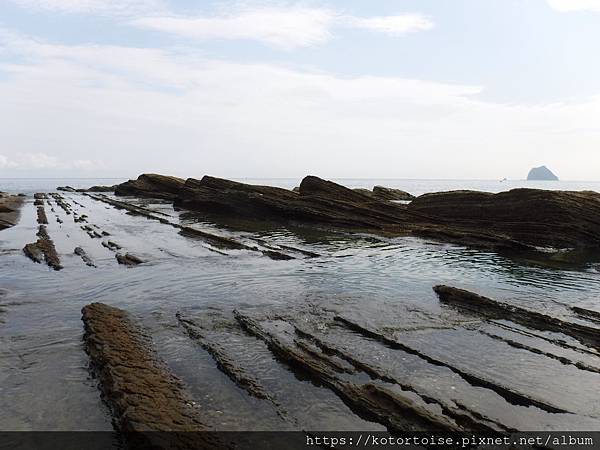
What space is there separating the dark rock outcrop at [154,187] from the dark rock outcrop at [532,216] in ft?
166

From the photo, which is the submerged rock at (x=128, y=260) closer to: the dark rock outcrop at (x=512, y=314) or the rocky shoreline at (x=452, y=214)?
the dark rock outcrop at (x=512, y=314)

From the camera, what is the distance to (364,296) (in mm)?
15562

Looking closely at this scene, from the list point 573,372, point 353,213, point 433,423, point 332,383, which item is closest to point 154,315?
point 332,383

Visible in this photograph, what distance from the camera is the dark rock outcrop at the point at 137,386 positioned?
21.7 feet

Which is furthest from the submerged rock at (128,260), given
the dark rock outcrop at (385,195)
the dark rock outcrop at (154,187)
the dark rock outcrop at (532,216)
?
the dark rock outcrop at (154,187)

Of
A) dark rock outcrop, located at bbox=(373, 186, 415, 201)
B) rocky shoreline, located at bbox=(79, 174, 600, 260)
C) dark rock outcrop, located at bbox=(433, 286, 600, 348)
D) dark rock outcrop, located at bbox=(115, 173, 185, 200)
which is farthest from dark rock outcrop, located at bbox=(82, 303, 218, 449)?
dark rock outcrop, located at bbox=(115, 173, 185, 200)

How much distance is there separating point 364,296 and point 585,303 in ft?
25.5

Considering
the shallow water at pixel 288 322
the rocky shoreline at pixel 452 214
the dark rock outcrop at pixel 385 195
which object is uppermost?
the dark rock outcrop at pixel 385 195

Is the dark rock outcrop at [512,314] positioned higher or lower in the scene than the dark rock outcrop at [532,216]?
lower

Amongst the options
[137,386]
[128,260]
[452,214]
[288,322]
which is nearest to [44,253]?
[128,260]

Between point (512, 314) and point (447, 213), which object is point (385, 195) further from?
point (512, 314)

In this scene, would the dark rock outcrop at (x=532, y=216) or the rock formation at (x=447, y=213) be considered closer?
the dark rock outcrop at (x=532, y=216)

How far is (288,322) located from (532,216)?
83.0 ft

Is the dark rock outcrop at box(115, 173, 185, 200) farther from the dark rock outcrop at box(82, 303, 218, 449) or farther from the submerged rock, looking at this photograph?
the dark rock outcrop at box(82, 303, 218, 449)
